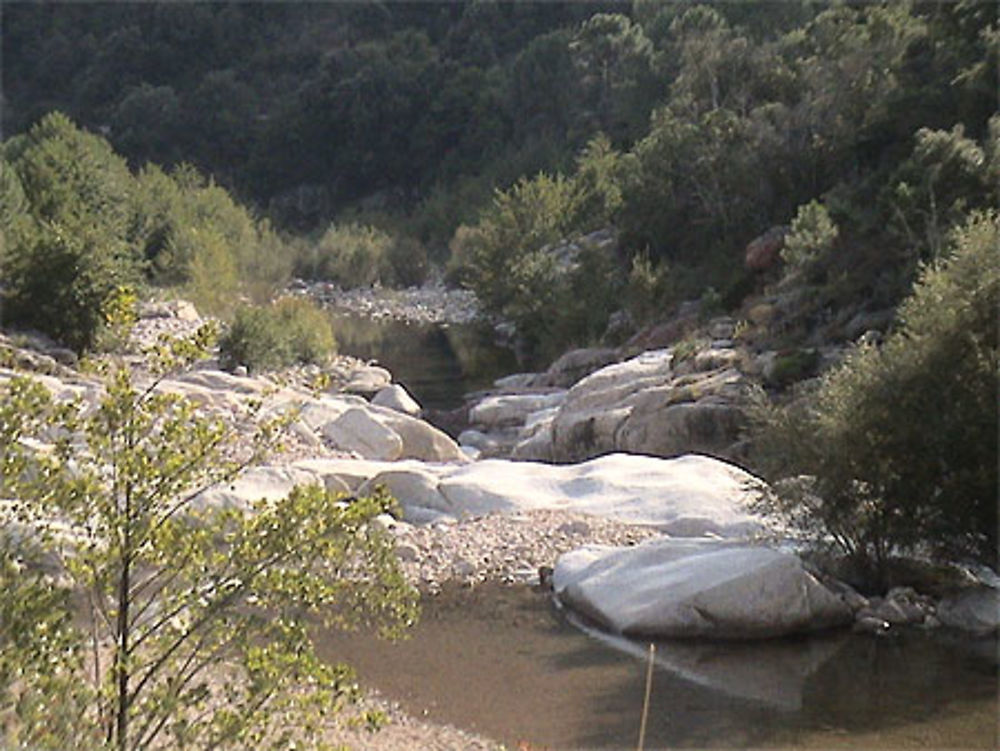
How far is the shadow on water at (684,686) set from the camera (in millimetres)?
11453

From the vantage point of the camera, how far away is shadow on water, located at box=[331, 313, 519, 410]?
38.0 metres

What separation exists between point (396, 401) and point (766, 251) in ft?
34.9

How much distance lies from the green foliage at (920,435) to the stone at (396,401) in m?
16.4

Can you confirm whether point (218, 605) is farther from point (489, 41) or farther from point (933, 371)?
point (489, 41)

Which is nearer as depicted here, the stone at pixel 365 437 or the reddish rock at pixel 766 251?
the stone at pixel 365 437

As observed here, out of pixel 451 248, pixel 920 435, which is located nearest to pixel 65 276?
pixel 920 435

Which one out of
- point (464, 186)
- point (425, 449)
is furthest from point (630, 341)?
point (464, 186)

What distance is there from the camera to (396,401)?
3100 centimetres

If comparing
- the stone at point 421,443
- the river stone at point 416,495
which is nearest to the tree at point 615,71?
the stone at point 421,443

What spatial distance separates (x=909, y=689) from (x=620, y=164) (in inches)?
1622

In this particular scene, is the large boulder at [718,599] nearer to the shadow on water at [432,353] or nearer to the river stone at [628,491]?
the river stone at [628,491]

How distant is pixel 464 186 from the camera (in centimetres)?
7956

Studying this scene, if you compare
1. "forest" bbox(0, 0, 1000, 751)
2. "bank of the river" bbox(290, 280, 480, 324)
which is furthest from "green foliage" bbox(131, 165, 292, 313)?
"bank of the river" bbox(290, 280, 480, 324)

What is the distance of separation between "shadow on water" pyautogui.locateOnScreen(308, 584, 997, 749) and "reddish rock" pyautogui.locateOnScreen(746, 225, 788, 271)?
2113 cm
